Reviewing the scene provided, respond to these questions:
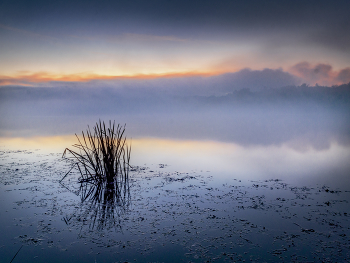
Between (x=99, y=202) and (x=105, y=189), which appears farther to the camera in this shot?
(x=105, y=189)

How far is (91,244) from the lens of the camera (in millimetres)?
4039

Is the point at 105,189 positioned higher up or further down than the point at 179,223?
higher up

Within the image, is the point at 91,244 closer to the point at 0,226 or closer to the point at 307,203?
the point at 0,226

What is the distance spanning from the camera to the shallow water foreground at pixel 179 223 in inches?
150

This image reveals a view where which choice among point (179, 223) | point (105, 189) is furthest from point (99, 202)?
point (179, 223)

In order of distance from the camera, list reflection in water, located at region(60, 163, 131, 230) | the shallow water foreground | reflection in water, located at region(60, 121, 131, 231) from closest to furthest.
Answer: the shallow water foreground
reflection in water, located at region(60, 163, 131, 230)
reflection in water, located at region(60, 121, 131, 231)

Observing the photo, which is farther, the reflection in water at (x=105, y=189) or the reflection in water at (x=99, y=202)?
the reflection in water at (x=105, y=189)

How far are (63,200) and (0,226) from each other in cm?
142

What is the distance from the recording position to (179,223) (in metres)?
4.74

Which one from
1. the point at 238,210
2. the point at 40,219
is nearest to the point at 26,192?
the point at 40,219

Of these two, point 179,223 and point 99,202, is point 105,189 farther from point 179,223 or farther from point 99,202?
point 179,223

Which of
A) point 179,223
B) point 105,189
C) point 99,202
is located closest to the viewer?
point 179,223

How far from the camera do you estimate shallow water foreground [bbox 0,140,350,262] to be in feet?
12.5

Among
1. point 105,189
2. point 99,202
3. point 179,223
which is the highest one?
point 105,189
